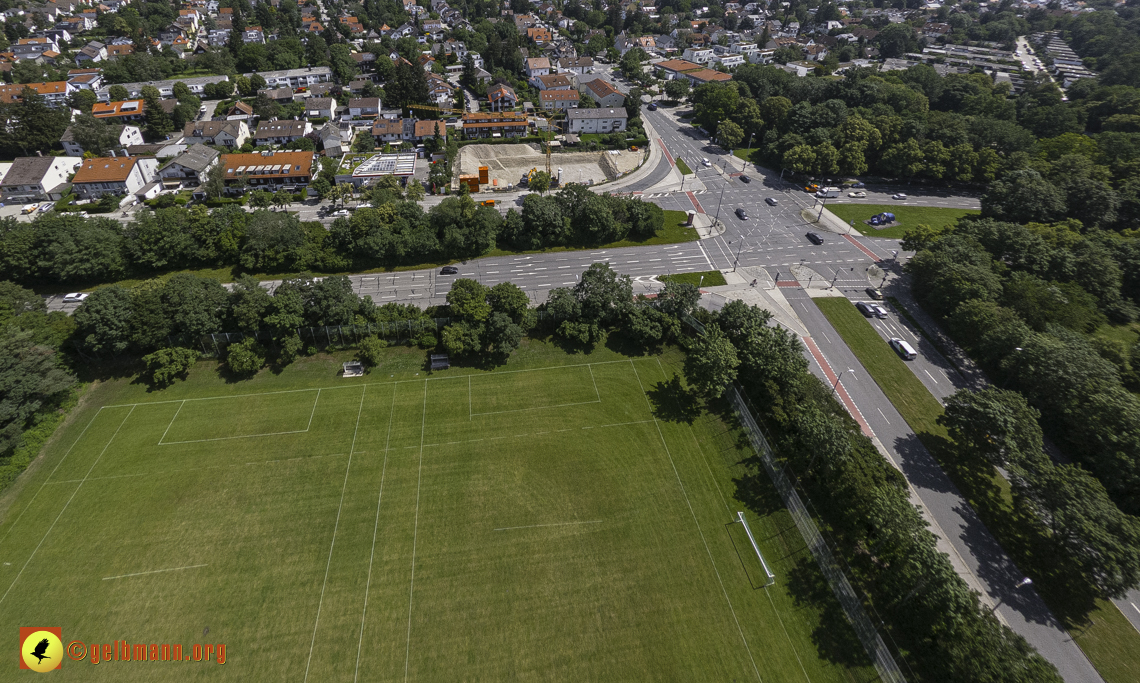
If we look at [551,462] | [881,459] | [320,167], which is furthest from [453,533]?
[320,167]

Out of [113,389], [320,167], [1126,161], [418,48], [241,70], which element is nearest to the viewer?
[113,389]

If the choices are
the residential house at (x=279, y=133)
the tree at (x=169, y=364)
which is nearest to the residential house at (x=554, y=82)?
the residential house at (x=279, y=133)

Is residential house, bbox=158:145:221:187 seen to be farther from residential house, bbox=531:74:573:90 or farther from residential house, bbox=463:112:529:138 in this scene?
residential house, bbox=531:74:573:90

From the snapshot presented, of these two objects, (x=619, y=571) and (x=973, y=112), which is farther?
(x=973, y=112)

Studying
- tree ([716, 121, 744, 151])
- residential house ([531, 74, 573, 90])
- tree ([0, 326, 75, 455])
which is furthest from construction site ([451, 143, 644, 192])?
tree ([0, 326, 75, 455])

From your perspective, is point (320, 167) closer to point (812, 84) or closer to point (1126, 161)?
point (812, 84)

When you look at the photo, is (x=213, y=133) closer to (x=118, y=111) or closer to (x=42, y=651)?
(x=118, y=111)
